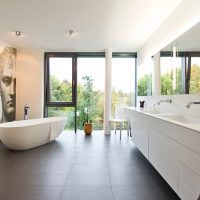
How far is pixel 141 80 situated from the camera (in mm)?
5809

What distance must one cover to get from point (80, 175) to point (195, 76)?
2.05 metres

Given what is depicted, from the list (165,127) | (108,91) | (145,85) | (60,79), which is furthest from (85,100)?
(165,127)

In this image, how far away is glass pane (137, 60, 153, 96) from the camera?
16.4 ft

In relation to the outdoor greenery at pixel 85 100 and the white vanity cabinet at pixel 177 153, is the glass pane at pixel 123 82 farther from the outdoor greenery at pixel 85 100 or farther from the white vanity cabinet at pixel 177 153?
the white vanity cabinet at pixel 177 153

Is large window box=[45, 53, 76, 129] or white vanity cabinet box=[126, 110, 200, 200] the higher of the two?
large window box=[45, 53, 76, 129]

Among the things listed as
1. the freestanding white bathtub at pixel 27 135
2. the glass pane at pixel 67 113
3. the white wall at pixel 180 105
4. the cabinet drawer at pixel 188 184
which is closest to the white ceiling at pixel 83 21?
the white wall at pixel 180 105

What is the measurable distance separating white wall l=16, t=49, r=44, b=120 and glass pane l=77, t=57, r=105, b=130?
3.80 ft

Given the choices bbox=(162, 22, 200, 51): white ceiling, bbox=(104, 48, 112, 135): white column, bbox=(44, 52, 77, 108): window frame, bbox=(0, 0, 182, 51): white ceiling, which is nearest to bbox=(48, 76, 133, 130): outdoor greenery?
bbox=(44, 52, 77, 108): window frame

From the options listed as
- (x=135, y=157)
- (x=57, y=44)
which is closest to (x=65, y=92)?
(x=57, y=44)

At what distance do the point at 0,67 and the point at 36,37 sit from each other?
1.23 meters

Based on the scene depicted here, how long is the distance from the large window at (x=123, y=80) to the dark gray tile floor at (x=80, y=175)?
82.6 inches

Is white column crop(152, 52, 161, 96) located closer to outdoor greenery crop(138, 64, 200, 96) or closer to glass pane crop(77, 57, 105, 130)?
outdoor greenery crop(138, 64, 200, 96)

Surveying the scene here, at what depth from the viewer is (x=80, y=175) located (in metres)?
2.95

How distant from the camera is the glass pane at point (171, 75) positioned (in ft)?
10.5
